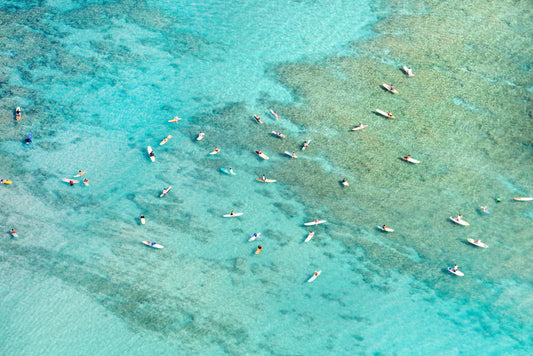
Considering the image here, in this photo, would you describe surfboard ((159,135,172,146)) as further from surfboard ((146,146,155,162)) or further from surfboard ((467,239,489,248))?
surfboard ((467,239,489,248))

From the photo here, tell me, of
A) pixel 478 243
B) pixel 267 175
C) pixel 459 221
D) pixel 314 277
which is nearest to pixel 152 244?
pixel 267 175

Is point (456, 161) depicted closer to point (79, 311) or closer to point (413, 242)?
point (413, 242)

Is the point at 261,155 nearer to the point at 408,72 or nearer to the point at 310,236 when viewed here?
the point at 310,236

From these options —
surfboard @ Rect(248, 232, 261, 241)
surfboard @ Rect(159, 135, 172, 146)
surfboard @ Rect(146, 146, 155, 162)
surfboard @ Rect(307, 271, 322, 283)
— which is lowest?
surfboard @ Rect(307, 271, 322, 283)

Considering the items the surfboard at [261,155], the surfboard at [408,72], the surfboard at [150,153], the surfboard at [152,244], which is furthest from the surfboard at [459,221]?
the surfboard at [150,153]

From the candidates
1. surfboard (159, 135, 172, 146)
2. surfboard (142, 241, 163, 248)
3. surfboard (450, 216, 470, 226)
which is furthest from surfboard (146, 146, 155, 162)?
surfboard (450, 216, 470, 226)

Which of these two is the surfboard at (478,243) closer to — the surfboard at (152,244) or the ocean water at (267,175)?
the ocean water at (267,175)

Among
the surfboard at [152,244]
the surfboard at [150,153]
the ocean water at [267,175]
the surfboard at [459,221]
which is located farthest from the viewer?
the surfboard at [150,153]

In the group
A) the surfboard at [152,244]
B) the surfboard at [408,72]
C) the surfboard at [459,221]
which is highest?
the surfboard at [408,72]
